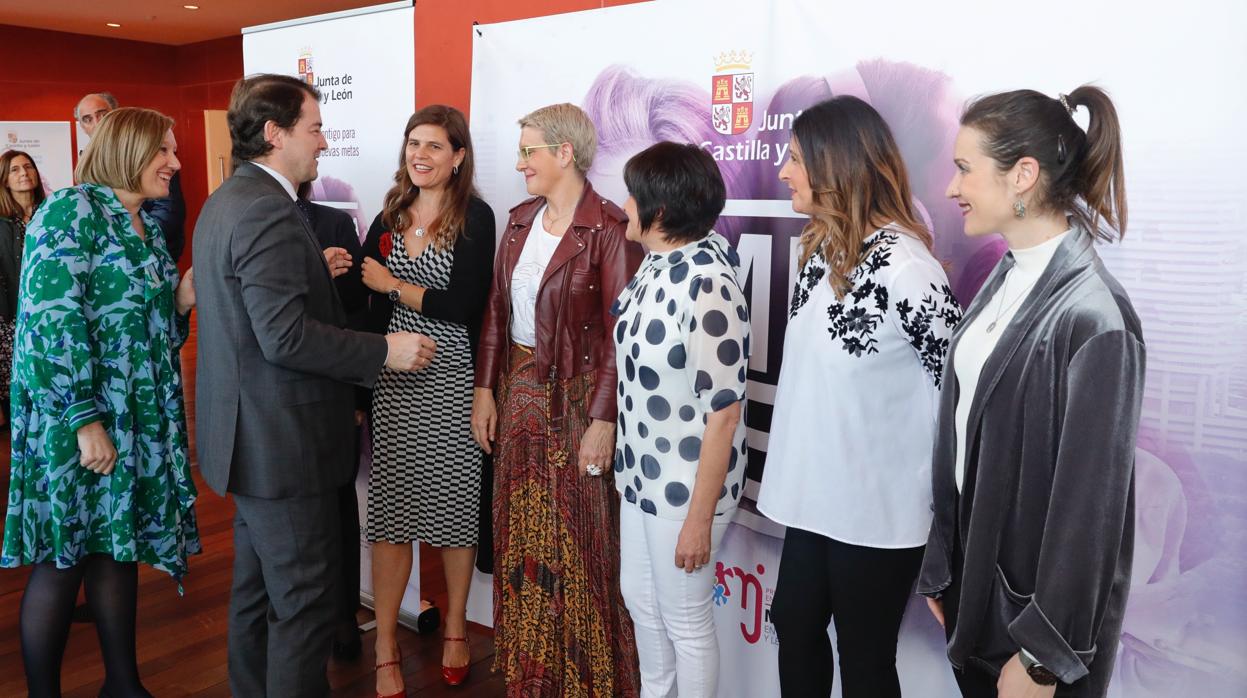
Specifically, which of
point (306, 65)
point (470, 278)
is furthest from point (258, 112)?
point (306, 65)

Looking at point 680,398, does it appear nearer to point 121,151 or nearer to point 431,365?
point 431,365

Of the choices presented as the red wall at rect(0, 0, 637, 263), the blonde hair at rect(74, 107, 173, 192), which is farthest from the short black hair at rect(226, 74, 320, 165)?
the red wall at rect(0, 0, 637, 263)

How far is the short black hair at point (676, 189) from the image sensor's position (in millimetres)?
2104

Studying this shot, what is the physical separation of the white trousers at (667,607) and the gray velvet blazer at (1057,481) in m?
0.74

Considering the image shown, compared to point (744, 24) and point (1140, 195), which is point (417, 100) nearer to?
point (744, 24)

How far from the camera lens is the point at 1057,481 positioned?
1.35 meters

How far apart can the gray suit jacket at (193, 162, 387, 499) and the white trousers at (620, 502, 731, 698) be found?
0.79 metres

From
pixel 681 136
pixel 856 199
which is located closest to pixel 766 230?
pixel 681 136

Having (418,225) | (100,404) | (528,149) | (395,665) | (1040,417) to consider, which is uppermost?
(528,149)

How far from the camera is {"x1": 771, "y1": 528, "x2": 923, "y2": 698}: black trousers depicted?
1.85 m

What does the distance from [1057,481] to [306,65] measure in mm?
3291

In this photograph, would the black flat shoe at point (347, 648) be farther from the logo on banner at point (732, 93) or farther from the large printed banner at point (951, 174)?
the logo on banner at point (732, 93)

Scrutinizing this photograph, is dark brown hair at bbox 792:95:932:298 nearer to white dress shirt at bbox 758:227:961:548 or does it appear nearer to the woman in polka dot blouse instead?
white dress shirt at bbox 758:227:961:548

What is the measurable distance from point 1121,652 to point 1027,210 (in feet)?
3.58
